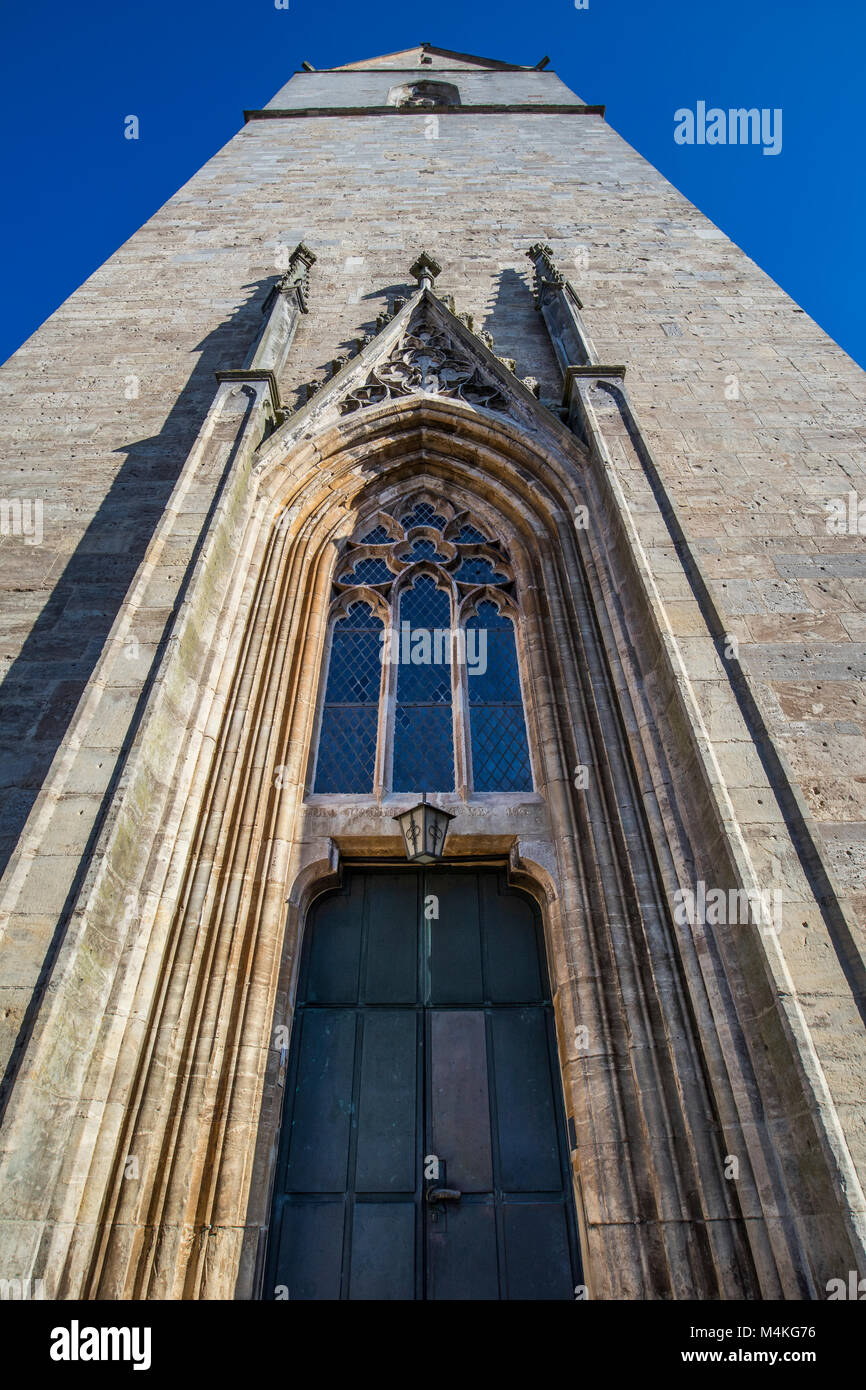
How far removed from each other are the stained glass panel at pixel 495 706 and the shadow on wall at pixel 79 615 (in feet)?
9.68

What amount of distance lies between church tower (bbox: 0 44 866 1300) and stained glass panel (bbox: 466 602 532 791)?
1.4 inches

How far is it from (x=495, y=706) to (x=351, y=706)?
1.21 meters

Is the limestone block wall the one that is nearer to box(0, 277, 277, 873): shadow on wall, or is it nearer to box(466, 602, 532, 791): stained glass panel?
box(0, 277, 277, 873): shadow on wall

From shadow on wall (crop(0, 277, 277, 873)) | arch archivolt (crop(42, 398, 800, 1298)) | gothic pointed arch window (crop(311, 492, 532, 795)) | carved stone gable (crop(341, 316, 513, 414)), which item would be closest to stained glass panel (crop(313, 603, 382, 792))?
gothic pointed arch window (crop(311, 492, 532, 795))

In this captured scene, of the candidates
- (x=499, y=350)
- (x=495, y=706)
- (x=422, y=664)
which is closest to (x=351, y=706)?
(x=422, y=664)

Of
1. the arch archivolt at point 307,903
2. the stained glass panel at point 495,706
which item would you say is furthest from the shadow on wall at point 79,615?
the stained glass panel at point 495,706

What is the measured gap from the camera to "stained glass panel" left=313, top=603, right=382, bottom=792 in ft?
20.5

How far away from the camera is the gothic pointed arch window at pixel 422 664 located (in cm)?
627

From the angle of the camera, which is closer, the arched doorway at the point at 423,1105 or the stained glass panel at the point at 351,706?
the arched doorway at the point at 423,1105

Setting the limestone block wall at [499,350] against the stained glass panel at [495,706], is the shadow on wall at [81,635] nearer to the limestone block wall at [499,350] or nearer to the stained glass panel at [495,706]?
the limestone block wall at [499,350]

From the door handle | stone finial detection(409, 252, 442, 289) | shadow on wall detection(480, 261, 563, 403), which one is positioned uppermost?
stone finial detection(409, 252, 442, 289)

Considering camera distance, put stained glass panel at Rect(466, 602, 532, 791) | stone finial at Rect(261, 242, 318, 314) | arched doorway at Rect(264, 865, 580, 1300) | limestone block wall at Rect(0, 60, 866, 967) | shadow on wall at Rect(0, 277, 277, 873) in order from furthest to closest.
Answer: stone finial at Rect(261, 242, 318, 314), stained glass panel at Rect(466, 602, 532, 791), limestone block wall at Rect(0, 60, 866, 967), shadow on wall at Rect(0, 277, 277, 873), arched doorway at Rect(264, 865, 580, 1300)

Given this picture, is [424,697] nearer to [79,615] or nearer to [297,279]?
[79,615]

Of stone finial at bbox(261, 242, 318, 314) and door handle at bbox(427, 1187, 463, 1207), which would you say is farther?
stone finial at bbox(261, 242, 318, 314)
